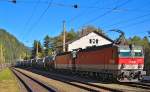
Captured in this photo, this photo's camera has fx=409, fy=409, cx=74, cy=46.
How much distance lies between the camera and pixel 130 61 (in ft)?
106

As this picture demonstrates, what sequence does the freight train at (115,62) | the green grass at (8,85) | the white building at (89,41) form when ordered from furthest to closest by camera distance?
1. the white building at (89,41)
2. the freight train at (115,62)
3. the green grass at (8,85)

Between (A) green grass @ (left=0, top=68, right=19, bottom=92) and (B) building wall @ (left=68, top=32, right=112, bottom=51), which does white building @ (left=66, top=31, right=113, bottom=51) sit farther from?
(A) green grass @ (left=0, top=68, right=19, bottom=92)

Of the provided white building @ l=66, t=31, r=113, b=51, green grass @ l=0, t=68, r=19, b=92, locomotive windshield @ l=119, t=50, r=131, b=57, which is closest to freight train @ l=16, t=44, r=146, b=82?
locomotive windshield @ l=119, t=50, r=131, b=57

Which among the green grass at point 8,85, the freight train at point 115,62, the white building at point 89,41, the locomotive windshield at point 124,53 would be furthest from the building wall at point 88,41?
the locomotive windshield at point 124,53

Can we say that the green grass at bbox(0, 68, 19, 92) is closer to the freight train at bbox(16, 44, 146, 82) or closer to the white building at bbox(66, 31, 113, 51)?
the freight train at bbox(16, 44, 146, 82)

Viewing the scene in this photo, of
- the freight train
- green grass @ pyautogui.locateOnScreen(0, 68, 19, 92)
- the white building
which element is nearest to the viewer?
green grass @ pyautogui.locateOnScreen(0, 68, 19, 92)

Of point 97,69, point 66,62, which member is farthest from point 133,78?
point 66,62

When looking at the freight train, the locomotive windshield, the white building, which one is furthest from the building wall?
the locomotive windshield

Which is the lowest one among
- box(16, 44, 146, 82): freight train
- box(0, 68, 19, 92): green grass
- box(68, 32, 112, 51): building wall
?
box(0, 68, 19, 92): green grass

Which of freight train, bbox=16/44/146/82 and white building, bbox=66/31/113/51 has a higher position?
white building, bbox=66/31/113/51

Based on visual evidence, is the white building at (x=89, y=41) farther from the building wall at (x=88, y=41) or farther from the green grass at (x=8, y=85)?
the green grass at (x=8, y=85)

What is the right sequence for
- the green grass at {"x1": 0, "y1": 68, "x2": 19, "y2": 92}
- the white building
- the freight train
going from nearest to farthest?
the green grass at {"x1": 0, "y1": 68, "x2": 19, "y2": 92}
the freight train
the white building

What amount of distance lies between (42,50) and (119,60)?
133 meters

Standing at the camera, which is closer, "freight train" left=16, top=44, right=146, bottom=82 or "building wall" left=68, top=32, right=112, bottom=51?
"freight train" left=16, top=44, right=146, bottom=82
